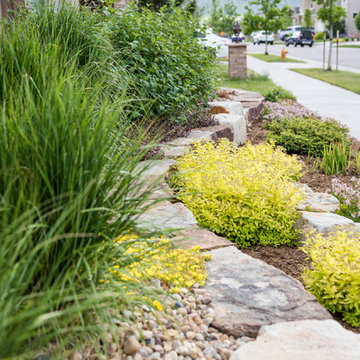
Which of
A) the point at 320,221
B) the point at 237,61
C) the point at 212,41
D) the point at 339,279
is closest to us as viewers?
the point at 339,279

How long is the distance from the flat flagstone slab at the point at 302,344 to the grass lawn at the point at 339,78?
39.1 feet

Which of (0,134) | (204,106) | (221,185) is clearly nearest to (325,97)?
(204,106)

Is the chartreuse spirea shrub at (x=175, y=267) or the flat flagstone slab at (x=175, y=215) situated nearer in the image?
the chartreuse spirea shrub at (x=175, y=267)

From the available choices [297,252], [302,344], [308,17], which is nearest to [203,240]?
[297,252]

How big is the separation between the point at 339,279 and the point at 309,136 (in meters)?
4.47

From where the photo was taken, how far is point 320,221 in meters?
3.84

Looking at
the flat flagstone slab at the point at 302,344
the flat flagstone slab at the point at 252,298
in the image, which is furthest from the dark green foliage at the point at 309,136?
the flat flagstone slab at the point at 302,344

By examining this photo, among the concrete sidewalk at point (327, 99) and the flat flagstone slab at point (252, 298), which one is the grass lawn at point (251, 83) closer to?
the concrete sidewalk at point (327, 99)

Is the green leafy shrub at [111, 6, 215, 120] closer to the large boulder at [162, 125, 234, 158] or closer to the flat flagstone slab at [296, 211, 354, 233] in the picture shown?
the large boulder at [162, 125, 234, 158]

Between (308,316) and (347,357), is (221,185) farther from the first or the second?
(347,357)

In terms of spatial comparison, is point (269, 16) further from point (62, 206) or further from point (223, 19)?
point (62, 206)

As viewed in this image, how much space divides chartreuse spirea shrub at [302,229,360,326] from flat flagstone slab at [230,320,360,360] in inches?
19.9

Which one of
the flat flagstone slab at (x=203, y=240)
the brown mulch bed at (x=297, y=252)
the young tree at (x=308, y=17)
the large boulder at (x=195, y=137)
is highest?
the young tree at (x=308, y=17)

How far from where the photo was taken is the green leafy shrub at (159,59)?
5.45m
